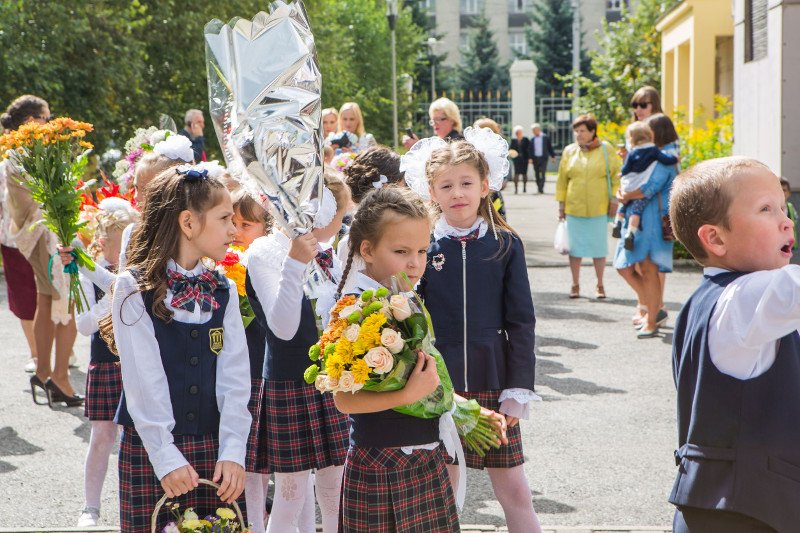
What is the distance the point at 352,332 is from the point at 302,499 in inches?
59.8

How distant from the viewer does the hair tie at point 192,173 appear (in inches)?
142

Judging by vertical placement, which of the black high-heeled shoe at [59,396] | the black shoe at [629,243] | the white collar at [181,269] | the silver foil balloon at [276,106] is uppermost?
the silver foil balloon at [276,106]

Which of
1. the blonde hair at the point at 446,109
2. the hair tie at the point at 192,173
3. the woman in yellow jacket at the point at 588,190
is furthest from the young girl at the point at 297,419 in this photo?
the woman in yellow jacket at the point at 588,190

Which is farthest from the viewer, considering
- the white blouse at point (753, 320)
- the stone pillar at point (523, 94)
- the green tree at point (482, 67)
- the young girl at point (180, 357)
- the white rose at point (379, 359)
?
the green tree at point (482, 67)

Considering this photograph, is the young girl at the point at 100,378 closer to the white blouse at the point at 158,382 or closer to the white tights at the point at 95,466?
the white tights at the point at 95,466

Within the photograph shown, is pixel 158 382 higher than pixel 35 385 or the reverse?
higher

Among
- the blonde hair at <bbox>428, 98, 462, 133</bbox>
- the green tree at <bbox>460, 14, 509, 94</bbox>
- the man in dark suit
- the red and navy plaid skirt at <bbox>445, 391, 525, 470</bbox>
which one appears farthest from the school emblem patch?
the green tree at <bbox>460, 14, 509, 94</bbox>

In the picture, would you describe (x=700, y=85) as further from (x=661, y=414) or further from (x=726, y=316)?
(x=726, y=316)

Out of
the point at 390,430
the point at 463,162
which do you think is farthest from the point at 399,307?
the point at 463,162

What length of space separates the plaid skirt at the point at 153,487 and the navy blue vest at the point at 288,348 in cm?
88

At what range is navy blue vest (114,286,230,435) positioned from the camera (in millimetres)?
3496

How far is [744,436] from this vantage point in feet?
9.05

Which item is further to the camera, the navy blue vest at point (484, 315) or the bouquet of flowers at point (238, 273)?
the bouquet of flowers at point (238, 273)

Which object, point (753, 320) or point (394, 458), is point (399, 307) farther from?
point (753, 320)
